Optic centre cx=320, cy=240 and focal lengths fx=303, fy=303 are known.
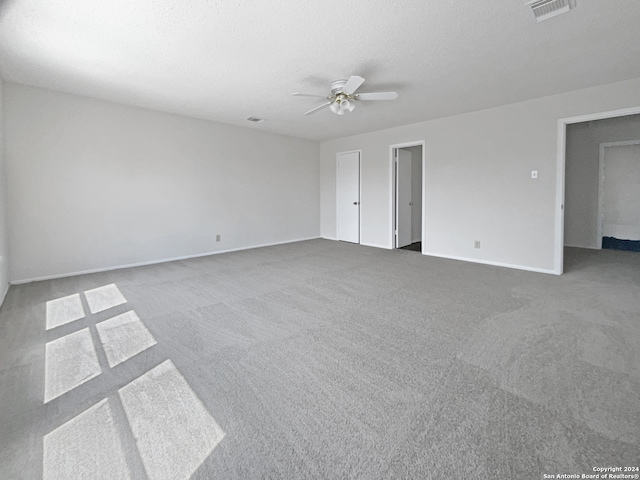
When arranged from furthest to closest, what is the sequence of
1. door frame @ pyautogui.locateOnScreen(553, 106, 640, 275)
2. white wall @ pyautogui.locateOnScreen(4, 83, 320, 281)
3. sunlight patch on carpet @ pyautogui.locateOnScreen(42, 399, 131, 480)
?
1. door frame @ pyautogui.locateOnScreen(553, 106, 640, 275)
2. white wall @ pyautogui.locateOnScreen(4, 83, 320, 281)
3. sunlight patch on carpet @ pyautogui.locateOnScreen(42, 399, 131, 480)

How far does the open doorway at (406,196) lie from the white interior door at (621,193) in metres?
3.59

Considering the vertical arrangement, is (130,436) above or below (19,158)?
below

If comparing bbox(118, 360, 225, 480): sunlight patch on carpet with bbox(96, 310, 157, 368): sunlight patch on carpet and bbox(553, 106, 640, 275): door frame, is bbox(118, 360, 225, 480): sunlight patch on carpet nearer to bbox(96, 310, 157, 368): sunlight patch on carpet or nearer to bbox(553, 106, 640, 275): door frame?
bbox(96, 310, 157, 368): sunlight patch on carpet

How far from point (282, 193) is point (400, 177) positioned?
265cm

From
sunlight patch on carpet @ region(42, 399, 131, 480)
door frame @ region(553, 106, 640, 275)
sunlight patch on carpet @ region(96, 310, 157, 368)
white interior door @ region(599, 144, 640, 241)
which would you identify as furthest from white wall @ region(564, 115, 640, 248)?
sunlight patch on carpet @ region(42, 399, 131, 480)

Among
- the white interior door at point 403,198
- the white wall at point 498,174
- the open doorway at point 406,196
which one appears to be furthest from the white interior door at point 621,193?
the white interior door at point 403,198

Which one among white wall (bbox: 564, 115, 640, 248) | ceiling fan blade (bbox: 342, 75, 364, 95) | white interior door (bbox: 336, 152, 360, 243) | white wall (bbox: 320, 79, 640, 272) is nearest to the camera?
ceiling fan blade (bbox: 342, 75, 364, 95)

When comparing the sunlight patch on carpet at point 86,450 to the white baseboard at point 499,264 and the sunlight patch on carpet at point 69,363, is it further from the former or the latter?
the white baseboard at point 499,264

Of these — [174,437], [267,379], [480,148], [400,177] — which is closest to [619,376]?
[267,379]

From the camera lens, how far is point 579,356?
2178 millimetres

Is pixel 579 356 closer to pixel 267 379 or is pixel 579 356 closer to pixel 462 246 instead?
pixel 267 379

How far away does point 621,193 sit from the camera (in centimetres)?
601

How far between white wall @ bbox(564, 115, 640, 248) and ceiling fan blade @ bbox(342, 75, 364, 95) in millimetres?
5367

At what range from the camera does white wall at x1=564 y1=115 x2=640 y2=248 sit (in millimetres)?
6012
